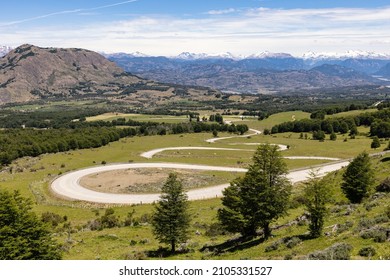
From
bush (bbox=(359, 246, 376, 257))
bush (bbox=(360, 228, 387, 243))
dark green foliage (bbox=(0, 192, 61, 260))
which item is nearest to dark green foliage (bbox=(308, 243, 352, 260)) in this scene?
bush (bbox=(359, 246, 376, 257))

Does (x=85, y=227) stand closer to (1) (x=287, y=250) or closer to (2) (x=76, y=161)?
(1) (x=287, y=250)

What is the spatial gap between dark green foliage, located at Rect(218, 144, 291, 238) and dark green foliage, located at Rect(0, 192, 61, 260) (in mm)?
19367

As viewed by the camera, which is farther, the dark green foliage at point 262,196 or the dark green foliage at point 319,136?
the dark green foliage at point 319,136

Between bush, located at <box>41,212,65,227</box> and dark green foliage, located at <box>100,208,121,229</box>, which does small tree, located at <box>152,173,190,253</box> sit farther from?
bush, located at <box>41,212,65,227</box>

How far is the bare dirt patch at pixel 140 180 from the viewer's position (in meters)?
86.2

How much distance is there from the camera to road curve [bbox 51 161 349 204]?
78.0 m

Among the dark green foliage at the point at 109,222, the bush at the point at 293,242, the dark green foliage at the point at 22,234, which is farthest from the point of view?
the dark green foliage at the point at 109,222

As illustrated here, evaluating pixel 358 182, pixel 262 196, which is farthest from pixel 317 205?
pixel 358 182

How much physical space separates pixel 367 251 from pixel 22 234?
27.2 metres

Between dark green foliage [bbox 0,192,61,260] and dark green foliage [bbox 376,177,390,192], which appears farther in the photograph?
dark green foliage [bbox 376,177,390,192]

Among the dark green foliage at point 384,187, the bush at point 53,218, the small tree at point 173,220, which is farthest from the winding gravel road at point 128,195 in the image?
the small tree at point 173,220

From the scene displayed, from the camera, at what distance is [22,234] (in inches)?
1222

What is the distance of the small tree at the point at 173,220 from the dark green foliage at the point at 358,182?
23.9 meters

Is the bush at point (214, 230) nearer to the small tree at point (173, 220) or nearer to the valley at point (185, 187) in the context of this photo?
the valley at point (185, 187)
